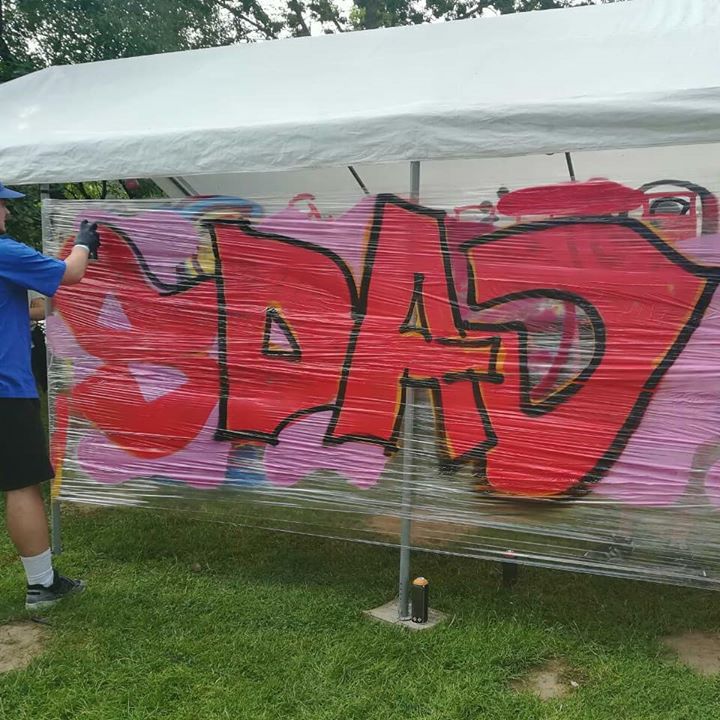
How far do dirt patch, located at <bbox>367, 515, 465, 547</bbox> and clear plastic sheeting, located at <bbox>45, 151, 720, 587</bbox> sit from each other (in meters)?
0.01

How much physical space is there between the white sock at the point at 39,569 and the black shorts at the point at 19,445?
0.35 m

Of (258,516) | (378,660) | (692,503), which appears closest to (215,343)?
(258,516)

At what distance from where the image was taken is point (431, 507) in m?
3.09

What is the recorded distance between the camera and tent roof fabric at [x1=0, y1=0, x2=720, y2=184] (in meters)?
2.68

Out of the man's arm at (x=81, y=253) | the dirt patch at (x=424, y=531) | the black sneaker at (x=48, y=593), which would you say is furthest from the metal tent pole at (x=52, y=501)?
the dirt patch at (x=424, y=531)

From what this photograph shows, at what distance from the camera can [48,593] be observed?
3.29 m

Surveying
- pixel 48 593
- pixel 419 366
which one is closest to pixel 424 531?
pixel 419 366

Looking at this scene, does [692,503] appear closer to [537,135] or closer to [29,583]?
[537,135]

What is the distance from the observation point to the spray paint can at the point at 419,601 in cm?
305

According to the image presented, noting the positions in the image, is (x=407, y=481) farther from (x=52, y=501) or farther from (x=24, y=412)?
(x=52, y=501)

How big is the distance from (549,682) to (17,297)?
273 cm

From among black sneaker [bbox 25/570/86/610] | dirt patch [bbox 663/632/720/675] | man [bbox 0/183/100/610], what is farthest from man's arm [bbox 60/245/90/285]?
dirt patch [bbox 663/632/720/675]

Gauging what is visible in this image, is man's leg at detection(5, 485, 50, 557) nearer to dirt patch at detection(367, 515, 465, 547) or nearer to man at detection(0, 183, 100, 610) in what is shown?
man at detection(0, 183, 100, 610)

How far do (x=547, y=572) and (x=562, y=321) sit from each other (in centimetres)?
146
